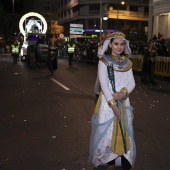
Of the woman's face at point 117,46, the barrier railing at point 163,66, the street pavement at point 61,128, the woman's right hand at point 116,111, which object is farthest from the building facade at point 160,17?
the woman's right hand at point 116,111

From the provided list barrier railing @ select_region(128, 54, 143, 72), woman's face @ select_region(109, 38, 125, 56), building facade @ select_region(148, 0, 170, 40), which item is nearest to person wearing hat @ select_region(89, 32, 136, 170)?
woman's face @ select_region(109, 38, 125, 56)

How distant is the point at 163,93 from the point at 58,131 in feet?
19.5

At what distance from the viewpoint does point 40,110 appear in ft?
26.8

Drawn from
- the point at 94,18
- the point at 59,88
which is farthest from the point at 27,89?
the point at 94,18

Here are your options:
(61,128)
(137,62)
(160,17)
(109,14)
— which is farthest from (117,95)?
(109,14)

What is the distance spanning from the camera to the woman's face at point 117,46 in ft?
12.1

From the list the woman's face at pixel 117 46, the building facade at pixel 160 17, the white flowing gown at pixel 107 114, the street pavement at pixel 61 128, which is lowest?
the street pavement at pixel 61 128

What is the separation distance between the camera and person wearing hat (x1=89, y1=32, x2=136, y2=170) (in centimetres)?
367

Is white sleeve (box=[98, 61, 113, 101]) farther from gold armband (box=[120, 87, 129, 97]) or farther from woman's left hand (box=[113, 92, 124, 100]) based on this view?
gold armband (box=[120, 87, 129, 97])

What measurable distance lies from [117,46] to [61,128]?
10.4 feet

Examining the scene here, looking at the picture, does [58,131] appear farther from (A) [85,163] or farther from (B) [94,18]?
(B) [94,18]

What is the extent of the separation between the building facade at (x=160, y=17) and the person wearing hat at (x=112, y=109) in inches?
934

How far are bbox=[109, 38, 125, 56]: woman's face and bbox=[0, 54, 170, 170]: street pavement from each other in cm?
170

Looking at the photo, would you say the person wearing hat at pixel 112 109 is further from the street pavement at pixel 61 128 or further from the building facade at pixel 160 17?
the building facade at pixel 160 17
